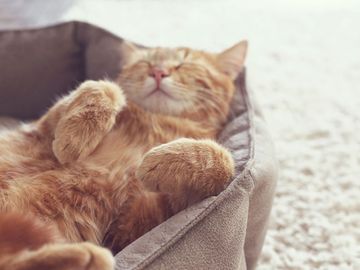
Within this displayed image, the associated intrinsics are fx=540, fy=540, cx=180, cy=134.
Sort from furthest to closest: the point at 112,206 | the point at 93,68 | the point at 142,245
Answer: the point at 93,68, the point at 112,206, the point at 142,245

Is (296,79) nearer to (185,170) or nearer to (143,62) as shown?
(143,62)

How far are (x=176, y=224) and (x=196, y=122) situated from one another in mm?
523

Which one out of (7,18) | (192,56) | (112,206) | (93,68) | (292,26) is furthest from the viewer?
(292,26)

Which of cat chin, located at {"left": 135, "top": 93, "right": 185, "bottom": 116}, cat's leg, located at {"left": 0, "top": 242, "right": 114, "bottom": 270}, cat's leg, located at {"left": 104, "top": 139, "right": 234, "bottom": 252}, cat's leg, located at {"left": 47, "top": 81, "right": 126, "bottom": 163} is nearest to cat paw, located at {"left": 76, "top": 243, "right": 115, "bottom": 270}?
cat's leg, located at {"left": 0, "top": 242, "right": 114, "bottom": 270}

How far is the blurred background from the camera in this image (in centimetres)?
171

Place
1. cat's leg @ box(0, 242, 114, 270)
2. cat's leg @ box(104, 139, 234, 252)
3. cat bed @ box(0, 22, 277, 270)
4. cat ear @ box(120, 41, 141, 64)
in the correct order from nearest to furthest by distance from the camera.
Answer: cat's leg @ box(0, 242, 114, 270) < cat bed @ box(0, 22, 277, 270) < cat's leg @ box(104, 139, 234, 252) < cat ear @ box(120, 41, 141, 64)

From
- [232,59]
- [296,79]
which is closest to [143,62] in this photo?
[232,59]

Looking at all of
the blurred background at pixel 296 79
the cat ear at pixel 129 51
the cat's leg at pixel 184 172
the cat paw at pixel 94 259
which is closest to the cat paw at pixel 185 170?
the cat's leg at pixel 184 172

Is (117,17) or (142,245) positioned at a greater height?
(142,245)

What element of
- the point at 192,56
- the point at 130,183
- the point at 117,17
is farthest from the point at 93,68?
the point at 117,17

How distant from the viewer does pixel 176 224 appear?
3.71 feet

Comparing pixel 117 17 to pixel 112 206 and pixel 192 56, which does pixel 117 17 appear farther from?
pixel 112 206

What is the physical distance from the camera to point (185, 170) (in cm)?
121

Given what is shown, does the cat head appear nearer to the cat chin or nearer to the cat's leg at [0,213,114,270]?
the cat chin
